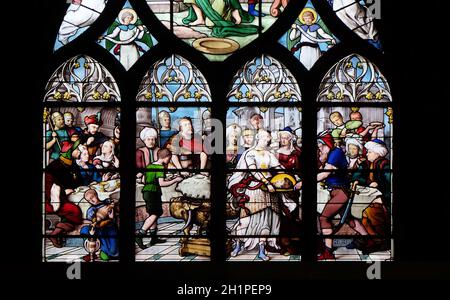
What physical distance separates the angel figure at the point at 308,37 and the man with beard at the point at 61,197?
7.33ft

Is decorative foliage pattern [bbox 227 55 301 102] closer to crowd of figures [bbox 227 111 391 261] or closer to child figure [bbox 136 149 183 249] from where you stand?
crowd of figures [bbox 227 111 391 261]

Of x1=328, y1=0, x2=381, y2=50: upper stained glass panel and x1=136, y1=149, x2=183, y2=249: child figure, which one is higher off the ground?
x1=328, y1=0, x2=381, y2=50: upper stained glass panel

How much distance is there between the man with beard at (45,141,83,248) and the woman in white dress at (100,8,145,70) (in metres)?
1.05

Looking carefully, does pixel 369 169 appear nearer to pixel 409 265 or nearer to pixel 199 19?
pixel 409 265

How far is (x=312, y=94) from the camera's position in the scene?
6.72m

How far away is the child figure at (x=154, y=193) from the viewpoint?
21.8 ft

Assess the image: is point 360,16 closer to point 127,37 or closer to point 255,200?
point 255,200

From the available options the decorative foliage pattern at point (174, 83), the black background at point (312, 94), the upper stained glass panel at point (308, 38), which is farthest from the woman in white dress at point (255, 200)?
the upper stained glass panel at point (308, 38)

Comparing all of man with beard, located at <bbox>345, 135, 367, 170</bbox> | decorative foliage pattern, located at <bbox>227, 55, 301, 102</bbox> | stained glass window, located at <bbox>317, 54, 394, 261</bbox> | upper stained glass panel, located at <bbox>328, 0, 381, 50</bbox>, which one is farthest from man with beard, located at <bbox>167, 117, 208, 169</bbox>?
upper stained glass panel, located at <bbox>328, 0, 381, 50</bbox>

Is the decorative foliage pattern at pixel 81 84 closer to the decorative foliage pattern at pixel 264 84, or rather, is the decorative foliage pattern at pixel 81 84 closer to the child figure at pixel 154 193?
the child figure at pixel 154 193

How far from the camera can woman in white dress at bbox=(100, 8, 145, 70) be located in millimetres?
6812

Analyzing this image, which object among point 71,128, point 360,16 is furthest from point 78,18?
point 360,16
